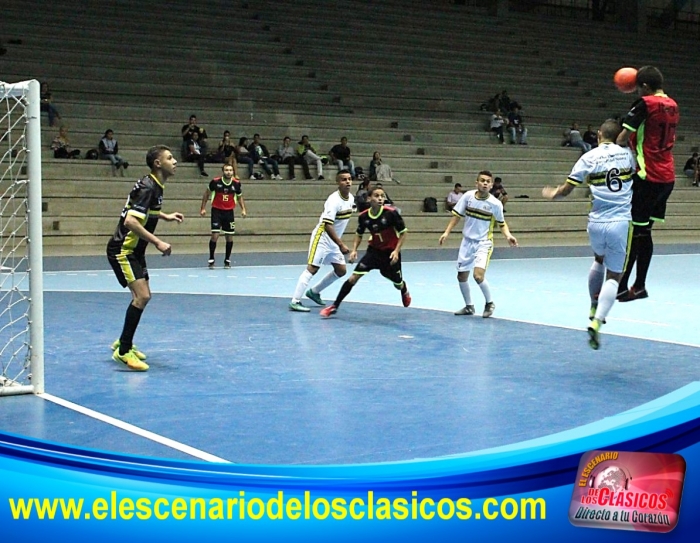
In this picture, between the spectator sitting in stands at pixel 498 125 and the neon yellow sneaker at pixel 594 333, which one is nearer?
the neon yellow sneaker at pixel 594 333

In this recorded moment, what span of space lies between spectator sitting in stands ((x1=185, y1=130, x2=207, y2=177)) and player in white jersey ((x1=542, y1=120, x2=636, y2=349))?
16913mm

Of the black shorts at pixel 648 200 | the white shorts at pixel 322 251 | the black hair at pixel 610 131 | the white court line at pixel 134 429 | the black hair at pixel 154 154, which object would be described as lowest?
the white court line at pixel 134 429

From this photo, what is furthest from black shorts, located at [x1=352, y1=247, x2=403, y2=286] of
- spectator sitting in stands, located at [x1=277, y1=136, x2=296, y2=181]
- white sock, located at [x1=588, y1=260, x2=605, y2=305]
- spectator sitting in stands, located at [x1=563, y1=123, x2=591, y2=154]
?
spectator sitting in stands, located at [x1=563, y1=123, x2=591, y2=154]

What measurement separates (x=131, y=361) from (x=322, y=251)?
15.5 ft

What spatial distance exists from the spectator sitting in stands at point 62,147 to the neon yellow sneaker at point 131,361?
15481 millimetres

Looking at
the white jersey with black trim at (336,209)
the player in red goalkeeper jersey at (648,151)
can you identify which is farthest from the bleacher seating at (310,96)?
the player in red goalkeeper jersey at (648,151)

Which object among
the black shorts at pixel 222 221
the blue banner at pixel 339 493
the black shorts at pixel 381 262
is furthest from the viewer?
the black shorts at pixel 222 221

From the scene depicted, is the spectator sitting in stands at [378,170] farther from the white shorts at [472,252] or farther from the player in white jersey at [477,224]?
the white shorts at [472,252]

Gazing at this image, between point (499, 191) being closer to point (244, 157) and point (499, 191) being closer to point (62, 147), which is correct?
point (244, 157)

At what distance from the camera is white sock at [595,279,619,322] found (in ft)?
26.8

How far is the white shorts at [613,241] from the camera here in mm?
8242

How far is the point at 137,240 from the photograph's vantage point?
8.38 meters

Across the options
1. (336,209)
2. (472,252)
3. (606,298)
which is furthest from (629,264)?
(336,209)

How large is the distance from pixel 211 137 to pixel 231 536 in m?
24.8
